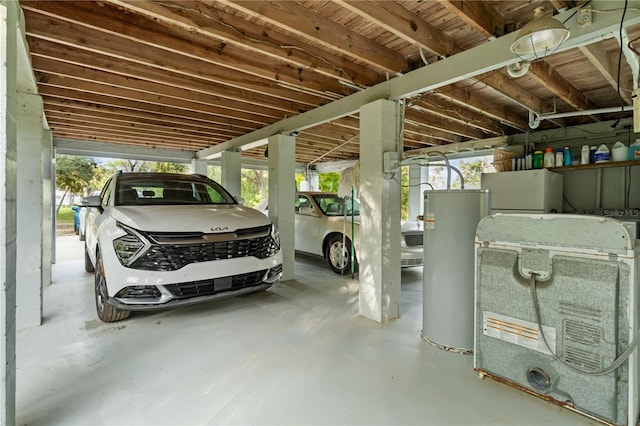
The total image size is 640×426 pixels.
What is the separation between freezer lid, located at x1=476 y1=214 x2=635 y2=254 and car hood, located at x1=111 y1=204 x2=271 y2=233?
2203 mm

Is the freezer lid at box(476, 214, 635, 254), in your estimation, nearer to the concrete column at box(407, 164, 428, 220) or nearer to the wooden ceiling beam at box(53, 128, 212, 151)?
the concrete column at box(407, 164, 428, 220)

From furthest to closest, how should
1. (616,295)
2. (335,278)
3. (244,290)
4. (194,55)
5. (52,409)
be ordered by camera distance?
(335,278)
(244,290)
(194,55)
(52,409)
(616,295)

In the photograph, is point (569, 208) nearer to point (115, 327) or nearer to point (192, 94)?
point (192, 94)

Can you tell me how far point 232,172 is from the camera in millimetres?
6422

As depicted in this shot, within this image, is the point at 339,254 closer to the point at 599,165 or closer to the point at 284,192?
the point at 284,192

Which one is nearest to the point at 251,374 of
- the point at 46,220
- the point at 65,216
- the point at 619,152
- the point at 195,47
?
the point at 195,47

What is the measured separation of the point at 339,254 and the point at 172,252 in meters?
3.00

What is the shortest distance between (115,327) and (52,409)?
1230 mm

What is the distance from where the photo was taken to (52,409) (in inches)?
70.8

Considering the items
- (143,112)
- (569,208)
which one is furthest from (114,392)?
(569,208)

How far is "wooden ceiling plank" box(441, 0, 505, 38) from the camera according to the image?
86.0 inches

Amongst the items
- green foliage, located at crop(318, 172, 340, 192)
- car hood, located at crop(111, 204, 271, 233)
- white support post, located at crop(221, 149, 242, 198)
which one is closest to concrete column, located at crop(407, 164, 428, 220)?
green foliage, located at crop(318, 172, 340, 192)

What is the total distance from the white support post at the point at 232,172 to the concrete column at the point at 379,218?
11.9 feet

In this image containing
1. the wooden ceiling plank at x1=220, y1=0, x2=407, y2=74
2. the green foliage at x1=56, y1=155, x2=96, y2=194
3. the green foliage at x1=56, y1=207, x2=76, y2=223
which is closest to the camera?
the wooden ceiling plank at x1=220, y1=0, x2=407, y2=74
